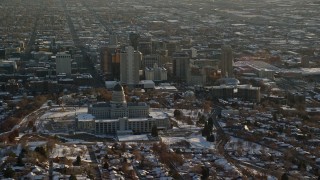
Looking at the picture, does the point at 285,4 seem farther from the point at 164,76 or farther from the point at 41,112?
the point at 41,112

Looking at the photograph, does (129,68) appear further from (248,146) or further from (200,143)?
(248,146)

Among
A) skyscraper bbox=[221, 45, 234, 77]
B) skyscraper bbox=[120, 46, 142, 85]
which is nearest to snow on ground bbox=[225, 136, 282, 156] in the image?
skyscraper bbox=[120, 46, 142, 85]

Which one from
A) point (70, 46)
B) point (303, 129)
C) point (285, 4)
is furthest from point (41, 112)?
point (285, 4)

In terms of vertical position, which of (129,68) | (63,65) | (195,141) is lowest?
(63,65)

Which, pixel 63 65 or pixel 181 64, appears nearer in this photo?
pixel 181 64

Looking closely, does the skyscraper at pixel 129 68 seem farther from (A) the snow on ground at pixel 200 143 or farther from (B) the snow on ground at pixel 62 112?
(A) the snow on ground at pixel 200 143

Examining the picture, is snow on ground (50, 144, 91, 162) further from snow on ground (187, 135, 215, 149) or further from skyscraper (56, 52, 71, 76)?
skyscraper (56, 52, 71, 76)

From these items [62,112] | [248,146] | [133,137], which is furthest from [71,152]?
[62,112]
